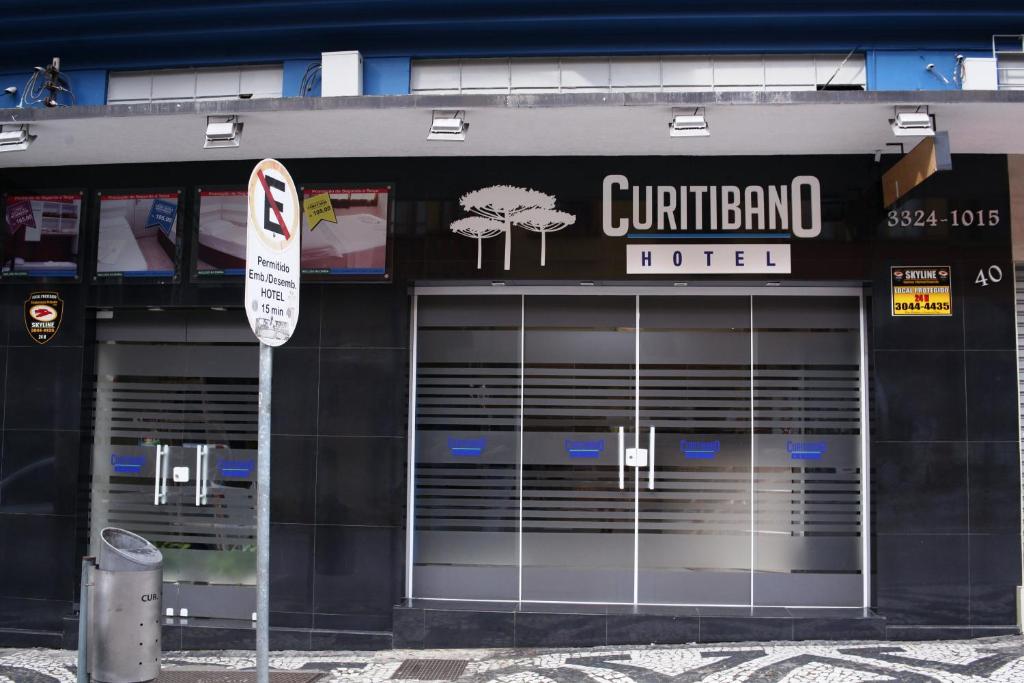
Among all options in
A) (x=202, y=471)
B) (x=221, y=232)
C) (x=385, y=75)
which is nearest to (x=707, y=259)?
(x=385, y=75)

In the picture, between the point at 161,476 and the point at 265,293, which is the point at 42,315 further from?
the point at 265,293

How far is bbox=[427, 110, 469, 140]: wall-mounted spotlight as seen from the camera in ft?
21.4

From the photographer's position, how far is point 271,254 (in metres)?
4.11

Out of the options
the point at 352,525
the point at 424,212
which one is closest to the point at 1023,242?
the point at 424,212

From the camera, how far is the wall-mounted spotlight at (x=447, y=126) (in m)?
6.54

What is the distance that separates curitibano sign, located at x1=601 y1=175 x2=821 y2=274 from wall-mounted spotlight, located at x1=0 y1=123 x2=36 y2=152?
4.82 m

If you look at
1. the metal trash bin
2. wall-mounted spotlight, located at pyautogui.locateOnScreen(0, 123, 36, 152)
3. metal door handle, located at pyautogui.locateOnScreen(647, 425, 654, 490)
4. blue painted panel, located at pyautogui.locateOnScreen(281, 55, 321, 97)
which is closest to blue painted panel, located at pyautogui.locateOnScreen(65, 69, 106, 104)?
wall-mounted spotlight, located at pyautogui.locateOnScreen(0, 123, 36, 152)

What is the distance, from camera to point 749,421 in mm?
7754

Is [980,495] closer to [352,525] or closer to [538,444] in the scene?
[538,444]

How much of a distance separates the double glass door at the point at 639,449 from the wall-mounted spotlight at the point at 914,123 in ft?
6.17

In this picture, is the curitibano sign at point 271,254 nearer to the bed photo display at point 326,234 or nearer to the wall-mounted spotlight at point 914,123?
the bed photo display at point 326,234

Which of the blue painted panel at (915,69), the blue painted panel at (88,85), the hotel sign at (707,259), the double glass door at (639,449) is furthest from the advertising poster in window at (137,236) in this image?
the blue painted panel at (915,69)

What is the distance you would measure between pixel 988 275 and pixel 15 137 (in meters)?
8.22

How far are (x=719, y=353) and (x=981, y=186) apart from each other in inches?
105
